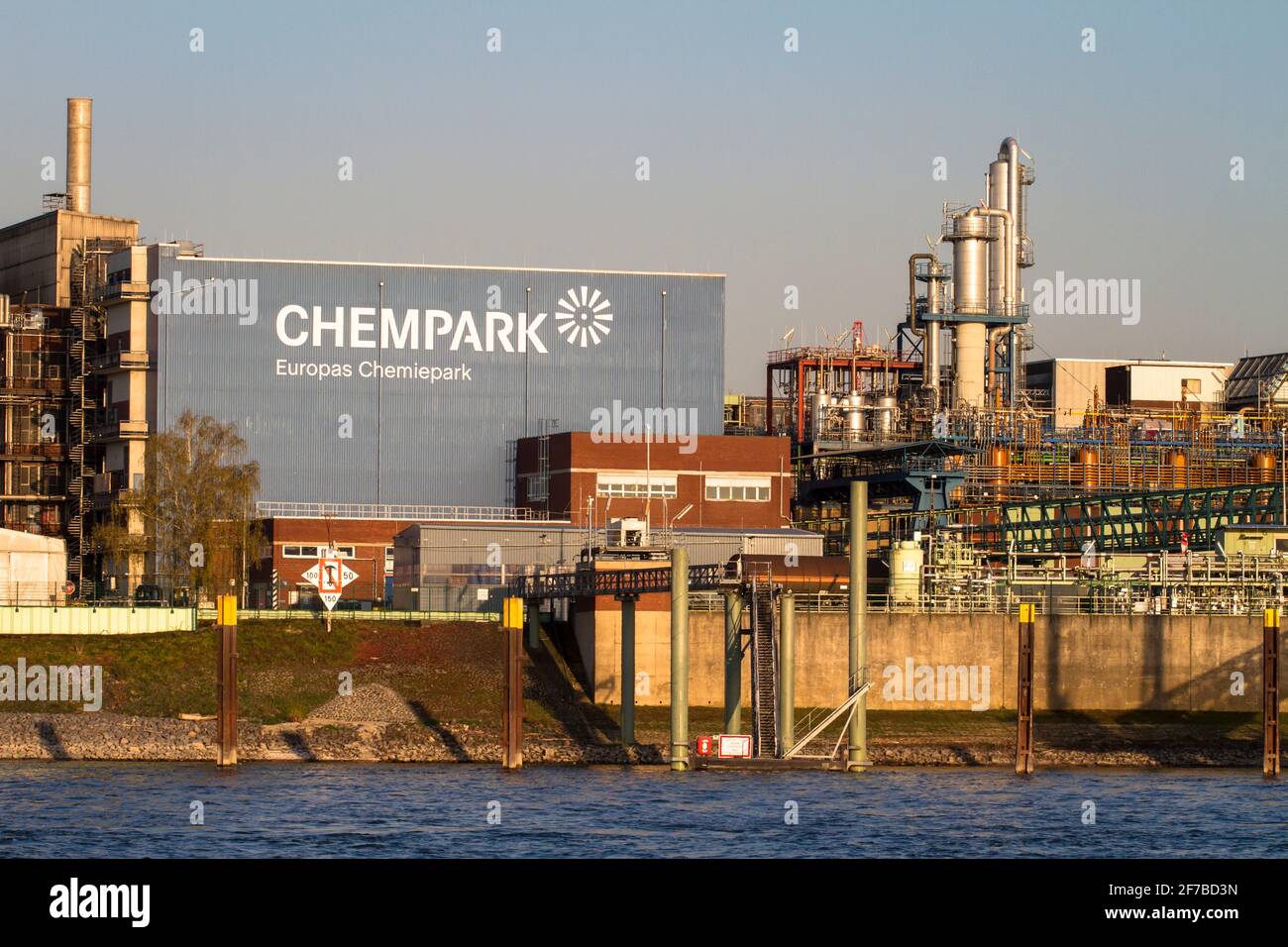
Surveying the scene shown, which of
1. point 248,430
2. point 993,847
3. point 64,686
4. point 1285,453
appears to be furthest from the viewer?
point 1285,453

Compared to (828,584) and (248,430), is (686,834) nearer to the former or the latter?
(828,584)

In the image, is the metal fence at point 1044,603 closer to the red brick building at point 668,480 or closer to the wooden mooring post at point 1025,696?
the wooden mooring post at point 1025,696

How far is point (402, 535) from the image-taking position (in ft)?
296

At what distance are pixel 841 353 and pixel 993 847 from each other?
238 feet

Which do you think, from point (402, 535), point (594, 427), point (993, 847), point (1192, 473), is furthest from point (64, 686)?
point (1192, 473)

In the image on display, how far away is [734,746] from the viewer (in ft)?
203

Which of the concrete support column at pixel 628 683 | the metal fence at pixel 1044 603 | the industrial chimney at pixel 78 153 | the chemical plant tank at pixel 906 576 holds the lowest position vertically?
the concrete support column at pixel 628 683

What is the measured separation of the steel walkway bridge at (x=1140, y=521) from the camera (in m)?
90.9

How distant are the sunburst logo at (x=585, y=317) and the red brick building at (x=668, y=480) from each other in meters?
7.69

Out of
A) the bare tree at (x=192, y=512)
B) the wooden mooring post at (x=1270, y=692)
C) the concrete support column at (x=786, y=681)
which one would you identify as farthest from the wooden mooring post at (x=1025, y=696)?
the bare tree at (x=192, y=512)

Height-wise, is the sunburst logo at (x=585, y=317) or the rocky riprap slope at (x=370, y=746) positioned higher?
the sunburst logo at (x=585, y=317)

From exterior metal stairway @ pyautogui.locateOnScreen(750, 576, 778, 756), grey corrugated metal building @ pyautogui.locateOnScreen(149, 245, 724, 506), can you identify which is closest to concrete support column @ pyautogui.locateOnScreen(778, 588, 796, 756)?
exterior metal stairway @ pyautogui.locateOnScreen(750, 576, 778, 756)
